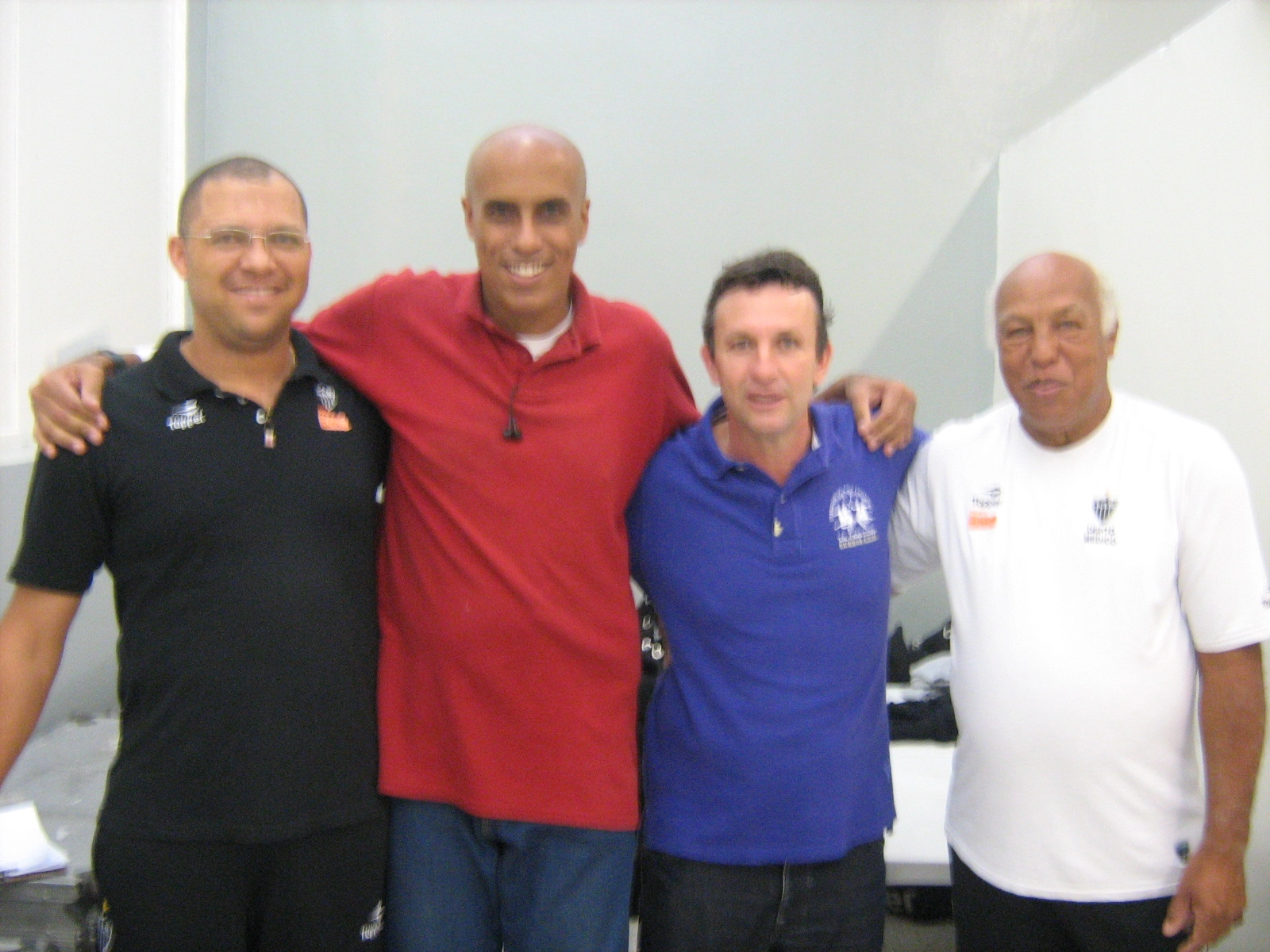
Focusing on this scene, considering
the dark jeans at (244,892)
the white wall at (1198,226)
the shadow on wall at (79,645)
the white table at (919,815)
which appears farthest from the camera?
the shadow on wall at (79,645)

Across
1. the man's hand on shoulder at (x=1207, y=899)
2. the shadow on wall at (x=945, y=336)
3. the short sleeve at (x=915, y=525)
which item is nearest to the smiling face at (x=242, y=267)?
the short sleeve at (x=915, y=525)

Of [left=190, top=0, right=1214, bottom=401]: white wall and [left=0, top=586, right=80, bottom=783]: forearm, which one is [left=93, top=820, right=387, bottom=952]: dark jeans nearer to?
[left=0, top=586, right=80, bottom=783]: forearm

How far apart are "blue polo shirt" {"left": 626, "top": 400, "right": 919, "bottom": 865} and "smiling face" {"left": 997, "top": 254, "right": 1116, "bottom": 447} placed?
1.03 ft

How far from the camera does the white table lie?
6.47 ft

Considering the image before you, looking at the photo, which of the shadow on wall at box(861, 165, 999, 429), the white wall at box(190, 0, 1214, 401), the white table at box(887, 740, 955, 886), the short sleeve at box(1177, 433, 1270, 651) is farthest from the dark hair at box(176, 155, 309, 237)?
the shadow on wall at box(861, 165, 999, 429)

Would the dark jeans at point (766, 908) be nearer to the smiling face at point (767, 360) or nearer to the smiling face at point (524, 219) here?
the smiling face at point (767, 360)

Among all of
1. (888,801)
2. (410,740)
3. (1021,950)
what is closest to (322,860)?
(410,740)

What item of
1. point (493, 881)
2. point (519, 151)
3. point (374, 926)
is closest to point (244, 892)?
point (374, 926)

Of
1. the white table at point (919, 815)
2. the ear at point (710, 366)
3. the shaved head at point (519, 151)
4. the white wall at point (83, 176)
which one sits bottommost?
the white table at point (919, 815)

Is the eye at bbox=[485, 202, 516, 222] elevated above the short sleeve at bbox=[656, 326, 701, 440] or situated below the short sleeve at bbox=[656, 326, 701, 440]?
above

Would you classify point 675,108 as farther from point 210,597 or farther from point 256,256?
point 210,597

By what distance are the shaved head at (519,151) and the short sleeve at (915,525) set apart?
798mm

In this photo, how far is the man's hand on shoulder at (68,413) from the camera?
4.48ft

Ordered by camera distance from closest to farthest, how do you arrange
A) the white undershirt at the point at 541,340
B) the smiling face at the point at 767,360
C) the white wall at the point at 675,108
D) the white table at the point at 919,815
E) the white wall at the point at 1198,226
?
the smiling face at the point at 767,360 < the white undershirt at the point at 541,340 < the white table at the point at 919,815 < the white wall at the point at 1198,226 < the white wall at the point at 675,108
